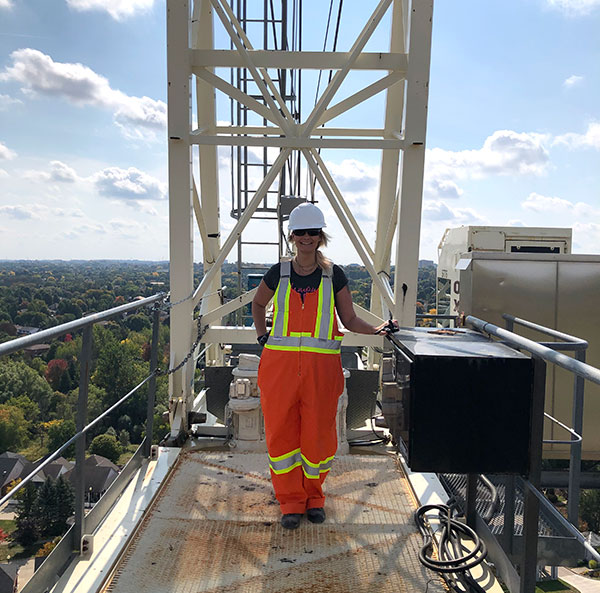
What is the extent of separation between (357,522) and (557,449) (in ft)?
14.1

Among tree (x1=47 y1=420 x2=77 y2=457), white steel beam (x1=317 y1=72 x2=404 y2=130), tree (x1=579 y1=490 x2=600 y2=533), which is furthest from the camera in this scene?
tree (x1=47 y1=420 x2=77 y2=457)

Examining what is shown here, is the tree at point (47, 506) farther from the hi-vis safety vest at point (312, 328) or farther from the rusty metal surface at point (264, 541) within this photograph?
the hi-vis safety vest at point (312, 328)

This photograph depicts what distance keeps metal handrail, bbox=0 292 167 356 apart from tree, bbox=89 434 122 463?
52.5m

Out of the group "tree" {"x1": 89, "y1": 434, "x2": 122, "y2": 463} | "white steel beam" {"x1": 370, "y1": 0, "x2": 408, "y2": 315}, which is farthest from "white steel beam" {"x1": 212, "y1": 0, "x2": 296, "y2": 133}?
"tree" {"x1": 89, "y1": 434, "x2": 122, "y2": 463}

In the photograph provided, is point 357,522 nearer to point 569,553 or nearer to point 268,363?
point 268,363

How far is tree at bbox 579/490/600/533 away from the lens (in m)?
30.9

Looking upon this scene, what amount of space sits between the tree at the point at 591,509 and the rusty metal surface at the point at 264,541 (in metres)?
33.2

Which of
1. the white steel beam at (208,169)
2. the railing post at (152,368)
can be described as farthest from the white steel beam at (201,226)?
the railing post at (152,368)

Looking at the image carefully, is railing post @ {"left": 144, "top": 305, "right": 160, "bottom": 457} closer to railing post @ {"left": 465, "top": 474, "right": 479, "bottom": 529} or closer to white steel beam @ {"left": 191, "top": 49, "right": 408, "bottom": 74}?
railing post @ {"left": 465, "top": 474, "right": 479, "bottom": 529}

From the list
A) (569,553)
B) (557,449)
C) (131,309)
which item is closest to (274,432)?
(131,309)

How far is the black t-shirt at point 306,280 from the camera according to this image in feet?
10.1

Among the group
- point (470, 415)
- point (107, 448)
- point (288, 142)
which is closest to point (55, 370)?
point (107, 448)

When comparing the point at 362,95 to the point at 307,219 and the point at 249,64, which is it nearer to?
the point at 249,64

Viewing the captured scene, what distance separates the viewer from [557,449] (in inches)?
250
